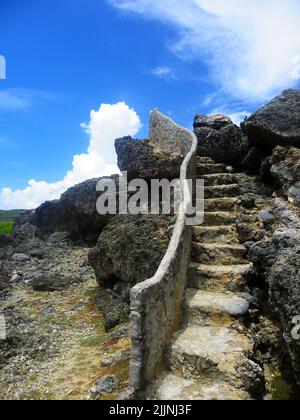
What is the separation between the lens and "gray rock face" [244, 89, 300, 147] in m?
10.3

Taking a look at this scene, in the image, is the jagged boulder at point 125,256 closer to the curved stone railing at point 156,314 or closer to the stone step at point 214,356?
the curved stone railing at point 156,314

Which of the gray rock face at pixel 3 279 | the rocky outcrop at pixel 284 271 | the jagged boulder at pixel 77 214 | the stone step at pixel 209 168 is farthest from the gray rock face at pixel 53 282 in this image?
the rocky outcrop at pixel 284 271

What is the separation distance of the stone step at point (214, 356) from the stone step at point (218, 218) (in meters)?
3.31

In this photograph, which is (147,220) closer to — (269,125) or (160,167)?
(160,167)

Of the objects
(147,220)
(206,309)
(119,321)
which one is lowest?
(119,321)

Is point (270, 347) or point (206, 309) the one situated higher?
point (206, 309)

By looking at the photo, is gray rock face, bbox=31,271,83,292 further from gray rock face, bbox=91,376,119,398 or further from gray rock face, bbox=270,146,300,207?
gray rock face, bbox=270,146,300,207

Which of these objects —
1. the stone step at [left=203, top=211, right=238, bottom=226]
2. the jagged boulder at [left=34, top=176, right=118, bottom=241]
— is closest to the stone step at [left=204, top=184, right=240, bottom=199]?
the stone step at [left=203, top=211, right=238, bottom=226]

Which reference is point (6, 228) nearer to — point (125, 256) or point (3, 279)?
point (3, 279)

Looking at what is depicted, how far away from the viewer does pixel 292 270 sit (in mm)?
5777

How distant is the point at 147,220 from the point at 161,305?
5.44 meters
